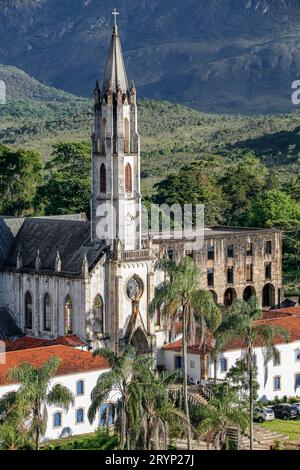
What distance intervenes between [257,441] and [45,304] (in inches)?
680

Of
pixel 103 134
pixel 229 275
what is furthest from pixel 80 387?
pixel 229 275

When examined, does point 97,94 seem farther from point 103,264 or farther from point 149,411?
point 149,411

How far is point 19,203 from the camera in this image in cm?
11762

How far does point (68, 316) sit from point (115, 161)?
8762mm

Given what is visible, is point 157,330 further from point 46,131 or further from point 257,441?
point 46,131

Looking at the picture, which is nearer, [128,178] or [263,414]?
[263,414]

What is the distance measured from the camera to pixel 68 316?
76.9m

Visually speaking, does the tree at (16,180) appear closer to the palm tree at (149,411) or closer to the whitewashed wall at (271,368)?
the whitewashed wall at (271,368)

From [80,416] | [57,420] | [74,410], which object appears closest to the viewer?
[57,420]

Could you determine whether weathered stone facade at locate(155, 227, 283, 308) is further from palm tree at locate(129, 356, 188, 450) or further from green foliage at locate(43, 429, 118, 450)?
palm tree at locate(129, 356, 188, 450)

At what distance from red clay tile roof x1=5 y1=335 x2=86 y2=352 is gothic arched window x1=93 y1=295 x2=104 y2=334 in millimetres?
1277

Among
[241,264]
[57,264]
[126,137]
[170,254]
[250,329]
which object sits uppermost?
[126,137]
